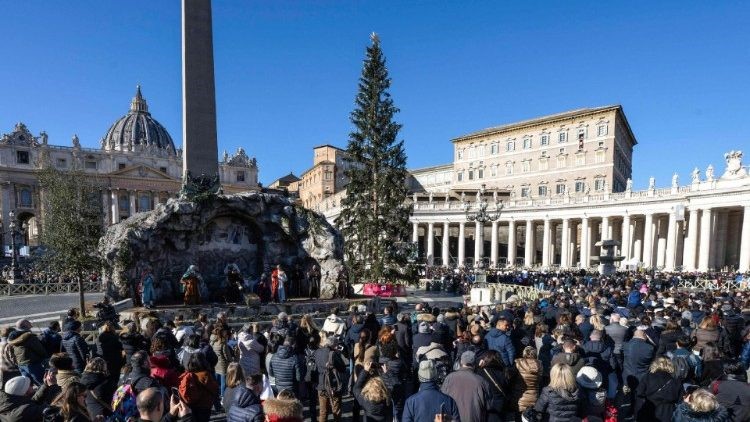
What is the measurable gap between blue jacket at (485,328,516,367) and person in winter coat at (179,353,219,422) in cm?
437

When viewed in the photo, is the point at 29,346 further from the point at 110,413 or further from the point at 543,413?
the point at 543,413

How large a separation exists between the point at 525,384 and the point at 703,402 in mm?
1903

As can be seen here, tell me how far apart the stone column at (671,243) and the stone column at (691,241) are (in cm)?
109

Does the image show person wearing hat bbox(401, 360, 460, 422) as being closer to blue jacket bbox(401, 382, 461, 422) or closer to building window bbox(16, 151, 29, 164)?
blue jacket bbox(401, 382, 461, 422)

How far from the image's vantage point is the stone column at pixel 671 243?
39875 mm

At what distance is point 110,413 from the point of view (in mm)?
4469

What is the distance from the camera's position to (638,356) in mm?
6941

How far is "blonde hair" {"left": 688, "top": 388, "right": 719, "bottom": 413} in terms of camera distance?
407cm

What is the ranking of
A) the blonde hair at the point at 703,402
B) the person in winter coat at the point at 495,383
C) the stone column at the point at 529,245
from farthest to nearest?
the stone column at the point at 529,245, the person in winter coat at the point at 495,383, the blonde hair at the point at 703,402

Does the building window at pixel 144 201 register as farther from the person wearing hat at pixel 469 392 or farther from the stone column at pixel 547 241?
the person wearing hat at pixel 469 392

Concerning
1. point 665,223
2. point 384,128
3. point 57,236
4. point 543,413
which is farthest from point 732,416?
point 665,223

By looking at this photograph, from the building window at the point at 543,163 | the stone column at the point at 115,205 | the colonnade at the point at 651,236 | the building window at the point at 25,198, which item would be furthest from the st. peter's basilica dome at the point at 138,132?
the building window at the point at 543,163

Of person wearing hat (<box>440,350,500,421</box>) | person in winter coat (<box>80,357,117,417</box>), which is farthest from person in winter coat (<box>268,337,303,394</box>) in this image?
person wearing hat (<box>440,350,500,421</box>)

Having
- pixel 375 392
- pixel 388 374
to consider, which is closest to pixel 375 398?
pixel 375 392
